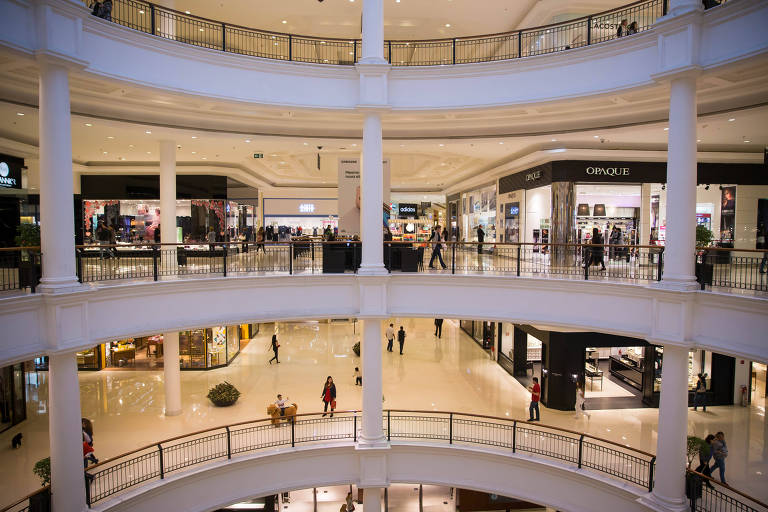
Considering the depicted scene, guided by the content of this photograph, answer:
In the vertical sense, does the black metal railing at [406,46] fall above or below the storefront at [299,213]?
above

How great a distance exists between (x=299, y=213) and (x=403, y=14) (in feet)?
75.8

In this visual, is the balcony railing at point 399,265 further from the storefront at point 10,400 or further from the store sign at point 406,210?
the store sign at point 406,210

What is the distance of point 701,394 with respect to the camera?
17.1 m

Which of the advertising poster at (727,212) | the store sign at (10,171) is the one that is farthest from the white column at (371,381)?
the advertising poster at (727,212)

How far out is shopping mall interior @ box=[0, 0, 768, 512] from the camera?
8.94m

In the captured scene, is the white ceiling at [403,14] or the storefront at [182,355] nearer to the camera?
the white ceiling at [403,14]

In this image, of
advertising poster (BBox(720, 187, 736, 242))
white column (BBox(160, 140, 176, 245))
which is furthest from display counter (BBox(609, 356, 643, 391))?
white column (BBox(160, 140, 176, 245))

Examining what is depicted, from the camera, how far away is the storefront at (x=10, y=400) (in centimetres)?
1458

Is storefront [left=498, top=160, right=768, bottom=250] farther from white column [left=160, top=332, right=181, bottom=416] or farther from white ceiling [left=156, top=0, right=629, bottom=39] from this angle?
white column [left=160, top=332, right=181, bottom=416]

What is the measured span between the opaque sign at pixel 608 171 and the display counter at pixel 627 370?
814cm

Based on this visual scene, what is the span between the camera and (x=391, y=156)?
81.0 feet

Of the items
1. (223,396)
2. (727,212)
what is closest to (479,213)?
(727,212)

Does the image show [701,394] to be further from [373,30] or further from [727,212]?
[373,30]

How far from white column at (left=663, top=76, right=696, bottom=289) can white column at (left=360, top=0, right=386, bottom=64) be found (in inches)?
264
